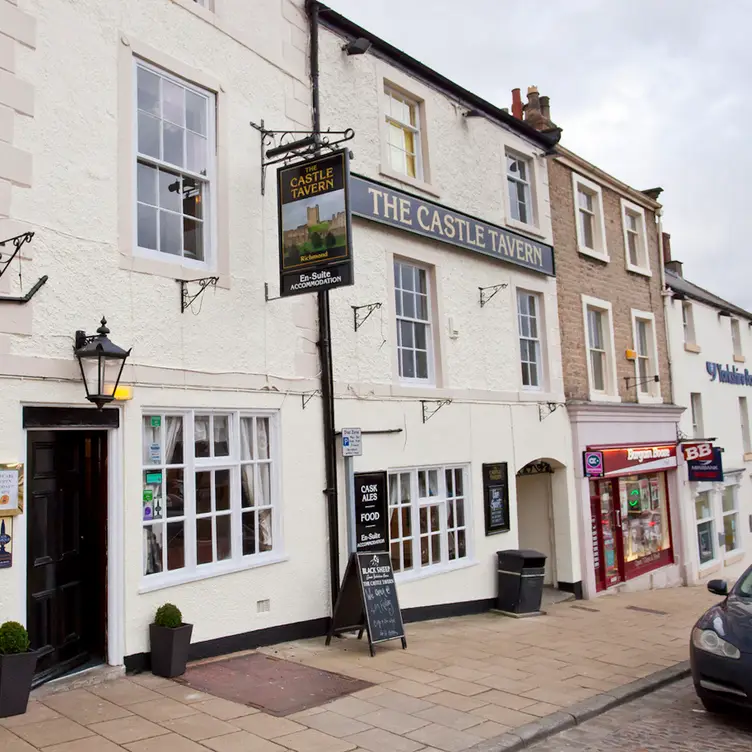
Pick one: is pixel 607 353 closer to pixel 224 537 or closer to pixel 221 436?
pixel 221 436

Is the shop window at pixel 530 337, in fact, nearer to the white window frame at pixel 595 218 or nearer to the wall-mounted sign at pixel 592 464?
the wall-mounted sign at pixel 592 464

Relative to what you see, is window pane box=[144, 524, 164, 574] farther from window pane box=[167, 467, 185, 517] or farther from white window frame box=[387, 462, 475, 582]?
white window frame box=[387, 462, 475, 582]

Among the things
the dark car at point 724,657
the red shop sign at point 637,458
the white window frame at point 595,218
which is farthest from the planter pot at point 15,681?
the white window frame at point 595,218

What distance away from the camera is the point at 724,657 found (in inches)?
248

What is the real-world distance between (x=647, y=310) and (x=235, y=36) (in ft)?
39.7

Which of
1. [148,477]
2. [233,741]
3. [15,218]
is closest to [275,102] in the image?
[15,218]

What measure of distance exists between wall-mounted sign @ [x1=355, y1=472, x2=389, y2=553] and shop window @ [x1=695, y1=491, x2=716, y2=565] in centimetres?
1190

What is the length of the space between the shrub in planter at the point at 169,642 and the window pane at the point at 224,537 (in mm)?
1069

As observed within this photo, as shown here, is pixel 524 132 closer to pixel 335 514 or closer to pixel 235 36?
pixel 235 36

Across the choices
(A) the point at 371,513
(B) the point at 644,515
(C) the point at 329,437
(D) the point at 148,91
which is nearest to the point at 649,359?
(B) the point at 644,515

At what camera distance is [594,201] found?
1642cm

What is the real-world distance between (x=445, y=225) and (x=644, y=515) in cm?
879

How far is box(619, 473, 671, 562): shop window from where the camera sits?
52.2 feet

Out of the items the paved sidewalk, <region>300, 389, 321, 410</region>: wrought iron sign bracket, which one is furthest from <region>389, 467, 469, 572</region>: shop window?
<region>300, 389, 321, 410</region>: wrought iron sign bracket
